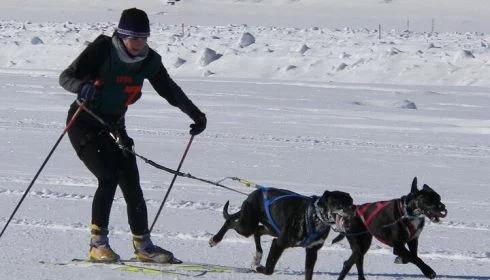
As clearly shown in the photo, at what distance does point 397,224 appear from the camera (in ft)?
17.0

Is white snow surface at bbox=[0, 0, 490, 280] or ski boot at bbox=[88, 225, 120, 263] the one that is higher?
ski boot at bbox=[88, 225, 120, 263]

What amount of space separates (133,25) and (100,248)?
122 cm

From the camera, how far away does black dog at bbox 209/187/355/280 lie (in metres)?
4.67

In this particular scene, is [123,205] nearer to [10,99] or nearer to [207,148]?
[207,148]

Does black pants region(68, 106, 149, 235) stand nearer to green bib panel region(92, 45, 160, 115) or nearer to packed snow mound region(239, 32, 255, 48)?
green bib panel region(92, 45, 160, 115)

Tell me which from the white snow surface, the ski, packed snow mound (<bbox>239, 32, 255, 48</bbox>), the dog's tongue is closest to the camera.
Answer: the dog's tongue

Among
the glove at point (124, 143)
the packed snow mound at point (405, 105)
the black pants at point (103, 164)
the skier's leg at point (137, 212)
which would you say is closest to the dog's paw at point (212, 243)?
the skier's leg at point (137, 212)

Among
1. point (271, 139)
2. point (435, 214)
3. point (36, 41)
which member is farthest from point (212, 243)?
point (36, 41)

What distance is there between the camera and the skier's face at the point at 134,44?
507 centimetres

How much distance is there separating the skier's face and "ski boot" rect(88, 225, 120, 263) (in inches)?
38.7

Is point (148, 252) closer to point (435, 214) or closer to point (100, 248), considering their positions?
point (100, 248)

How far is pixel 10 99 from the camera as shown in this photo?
51.6 feet

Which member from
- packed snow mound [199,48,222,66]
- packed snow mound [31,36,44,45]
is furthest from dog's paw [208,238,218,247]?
packed snow mound [31,36,44,45]

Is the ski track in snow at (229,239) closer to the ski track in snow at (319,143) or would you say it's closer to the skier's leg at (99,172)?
the skier's leg at (99,172)
